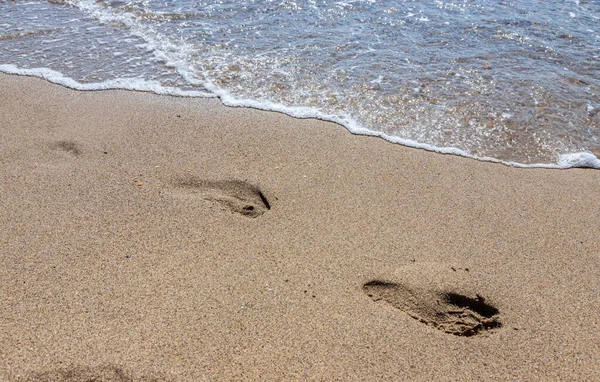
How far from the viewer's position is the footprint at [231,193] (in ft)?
10.9

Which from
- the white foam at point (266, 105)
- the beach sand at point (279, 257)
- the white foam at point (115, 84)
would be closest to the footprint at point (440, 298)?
the beach sand at point (279, 257)

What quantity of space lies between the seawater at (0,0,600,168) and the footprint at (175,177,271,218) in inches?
46.0

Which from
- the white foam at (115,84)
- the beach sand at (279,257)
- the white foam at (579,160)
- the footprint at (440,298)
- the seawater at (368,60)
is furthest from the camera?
the white foam at (115,84)

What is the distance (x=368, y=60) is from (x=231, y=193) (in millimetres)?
2527

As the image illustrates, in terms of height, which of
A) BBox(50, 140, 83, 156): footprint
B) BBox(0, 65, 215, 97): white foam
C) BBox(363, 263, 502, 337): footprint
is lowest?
BBox(363, 263, 502, 337): footprint

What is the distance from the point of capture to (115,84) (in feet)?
16.1

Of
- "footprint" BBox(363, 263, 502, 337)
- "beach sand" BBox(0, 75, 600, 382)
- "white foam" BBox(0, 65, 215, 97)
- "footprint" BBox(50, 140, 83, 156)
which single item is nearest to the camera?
"beach sand" BBox(0, 75, 600, 382)

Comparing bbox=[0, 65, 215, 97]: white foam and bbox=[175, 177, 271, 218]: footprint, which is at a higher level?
bbox=[0, 65, 215, 97]: white foam

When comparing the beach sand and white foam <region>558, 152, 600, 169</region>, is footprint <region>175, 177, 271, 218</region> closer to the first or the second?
the beach sand

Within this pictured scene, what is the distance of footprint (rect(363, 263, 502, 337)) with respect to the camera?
261 cm

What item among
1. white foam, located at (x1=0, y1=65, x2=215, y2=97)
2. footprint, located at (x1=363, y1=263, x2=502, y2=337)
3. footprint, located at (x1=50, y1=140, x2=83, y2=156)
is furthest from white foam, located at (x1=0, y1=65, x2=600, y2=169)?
footprint, located at (x1=363, y1=263, x2=502, y2=337)

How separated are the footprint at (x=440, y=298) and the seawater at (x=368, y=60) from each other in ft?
4.81

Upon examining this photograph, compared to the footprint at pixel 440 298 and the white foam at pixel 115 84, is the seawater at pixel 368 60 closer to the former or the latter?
the white foam at pixel 115 84

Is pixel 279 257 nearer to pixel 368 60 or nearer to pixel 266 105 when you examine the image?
pixel 266 105
